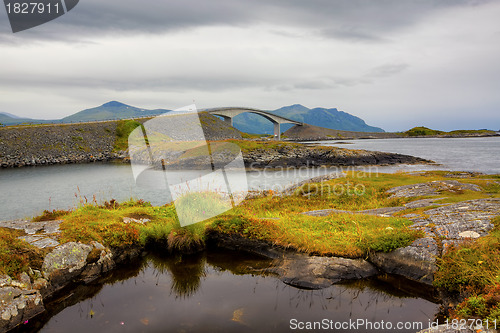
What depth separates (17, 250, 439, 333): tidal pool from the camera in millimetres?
8531

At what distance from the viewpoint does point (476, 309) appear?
705 centimetres

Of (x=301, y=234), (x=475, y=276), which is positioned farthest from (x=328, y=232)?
(x=475, y=276)

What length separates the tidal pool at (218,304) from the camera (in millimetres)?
8531

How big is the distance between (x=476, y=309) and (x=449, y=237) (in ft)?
13.7

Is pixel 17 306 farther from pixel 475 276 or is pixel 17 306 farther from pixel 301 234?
pixel 475 276

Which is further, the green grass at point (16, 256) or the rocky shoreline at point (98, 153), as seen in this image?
the rocky shoreline at point (98, 153)

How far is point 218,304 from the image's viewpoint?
9562 millimetres

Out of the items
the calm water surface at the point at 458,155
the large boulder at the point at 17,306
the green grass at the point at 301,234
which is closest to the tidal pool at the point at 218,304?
the large boulder at the point at 17,306

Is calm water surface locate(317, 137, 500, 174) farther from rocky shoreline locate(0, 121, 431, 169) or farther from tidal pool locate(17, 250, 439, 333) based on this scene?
tidal pool locate(17, 250, 439, 333)

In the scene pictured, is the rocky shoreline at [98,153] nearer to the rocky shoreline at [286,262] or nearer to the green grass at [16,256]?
the rocky shoreline at [286,262]

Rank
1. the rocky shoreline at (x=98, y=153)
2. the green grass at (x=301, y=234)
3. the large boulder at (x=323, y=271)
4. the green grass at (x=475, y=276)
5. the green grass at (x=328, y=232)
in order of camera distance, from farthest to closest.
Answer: the rocky shoreline at (x=98, y=153), the green grass at (x=328, y=232), the large boulder at (x=323, y=271), the green grass at (x=301, y=234), the green grass at (x=475, y=276)

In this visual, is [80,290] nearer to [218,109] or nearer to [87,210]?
[87,210]

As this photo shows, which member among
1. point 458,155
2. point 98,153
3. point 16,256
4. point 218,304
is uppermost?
point 98,153

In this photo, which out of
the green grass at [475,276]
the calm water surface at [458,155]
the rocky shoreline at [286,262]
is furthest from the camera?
the calm water surface at [458,155]
